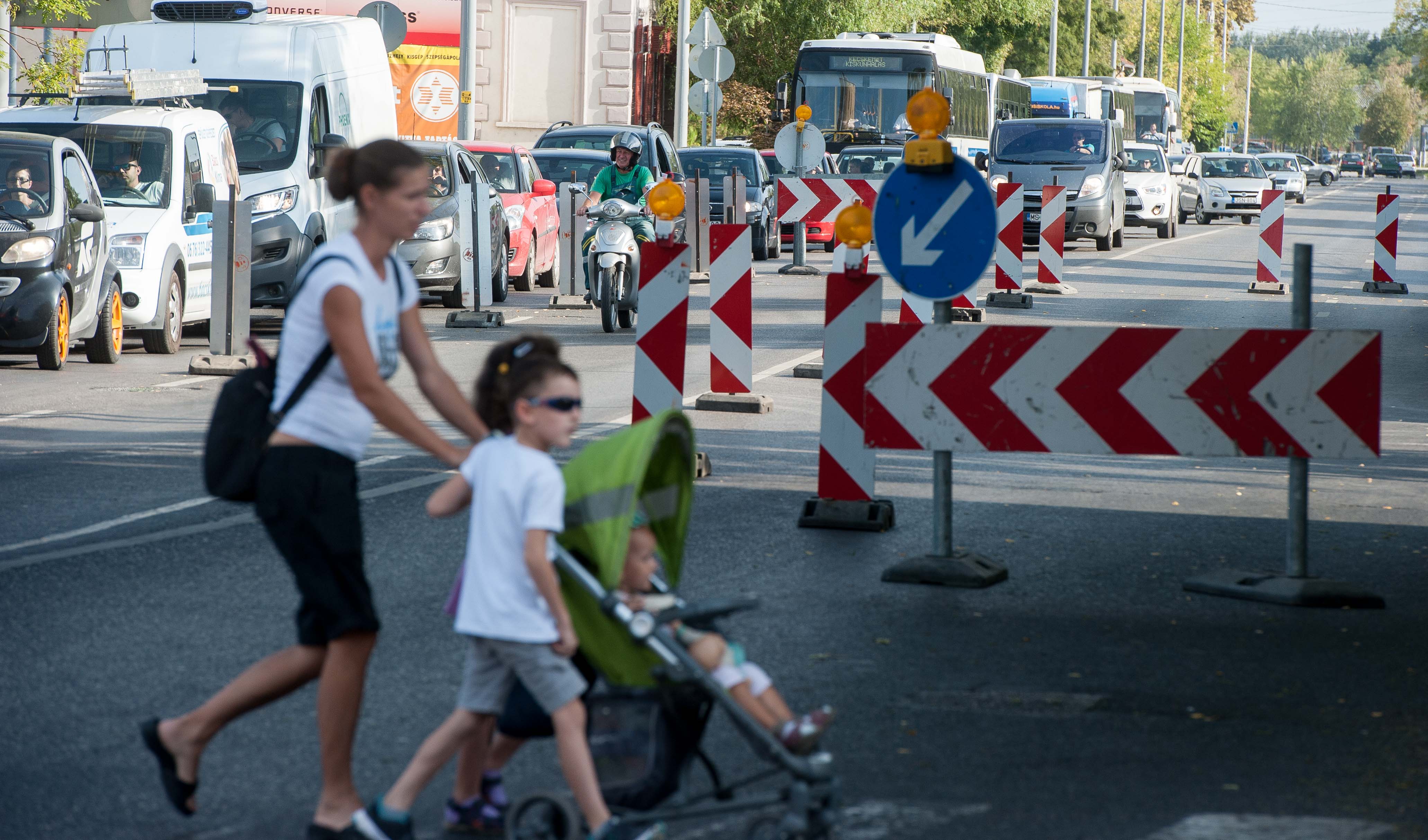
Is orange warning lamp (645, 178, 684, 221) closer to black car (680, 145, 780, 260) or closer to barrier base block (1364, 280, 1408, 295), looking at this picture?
barrier base block (1364, 280, 1408, 295)

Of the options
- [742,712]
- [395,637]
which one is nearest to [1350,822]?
[742,712]

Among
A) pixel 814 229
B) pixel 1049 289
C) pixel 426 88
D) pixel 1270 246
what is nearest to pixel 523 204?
pixel 1049 289

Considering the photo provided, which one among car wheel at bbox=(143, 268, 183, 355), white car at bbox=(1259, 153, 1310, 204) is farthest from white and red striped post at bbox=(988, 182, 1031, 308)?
white car at bbox=(1259, 153, 1310, 204)

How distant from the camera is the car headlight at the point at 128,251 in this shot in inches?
611

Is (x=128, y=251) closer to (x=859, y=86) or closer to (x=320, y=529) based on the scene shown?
(x=320, y=529)

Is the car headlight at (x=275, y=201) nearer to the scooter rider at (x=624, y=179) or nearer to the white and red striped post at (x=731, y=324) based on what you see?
the scooter rider at (x=624, y=179)

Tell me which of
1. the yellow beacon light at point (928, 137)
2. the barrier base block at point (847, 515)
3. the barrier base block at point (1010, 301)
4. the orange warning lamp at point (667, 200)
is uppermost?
the yellow beacon light at point (928, 137)

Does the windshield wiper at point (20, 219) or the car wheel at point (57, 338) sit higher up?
the windshield wiper at point (20, 219)

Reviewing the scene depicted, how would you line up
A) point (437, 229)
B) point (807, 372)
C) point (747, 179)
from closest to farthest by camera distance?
point (807, 372)
point (437, 229)
point (747, 179)

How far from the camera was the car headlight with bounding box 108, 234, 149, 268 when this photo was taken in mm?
15523

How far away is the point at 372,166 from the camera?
4.39 meters

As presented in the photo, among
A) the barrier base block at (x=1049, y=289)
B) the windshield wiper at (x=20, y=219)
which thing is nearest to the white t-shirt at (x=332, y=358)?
the windshield wiper at (x=20, y=219)

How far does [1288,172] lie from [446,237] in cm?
5173

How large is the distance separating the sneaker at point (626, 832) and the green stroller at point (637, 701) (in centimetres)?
3
